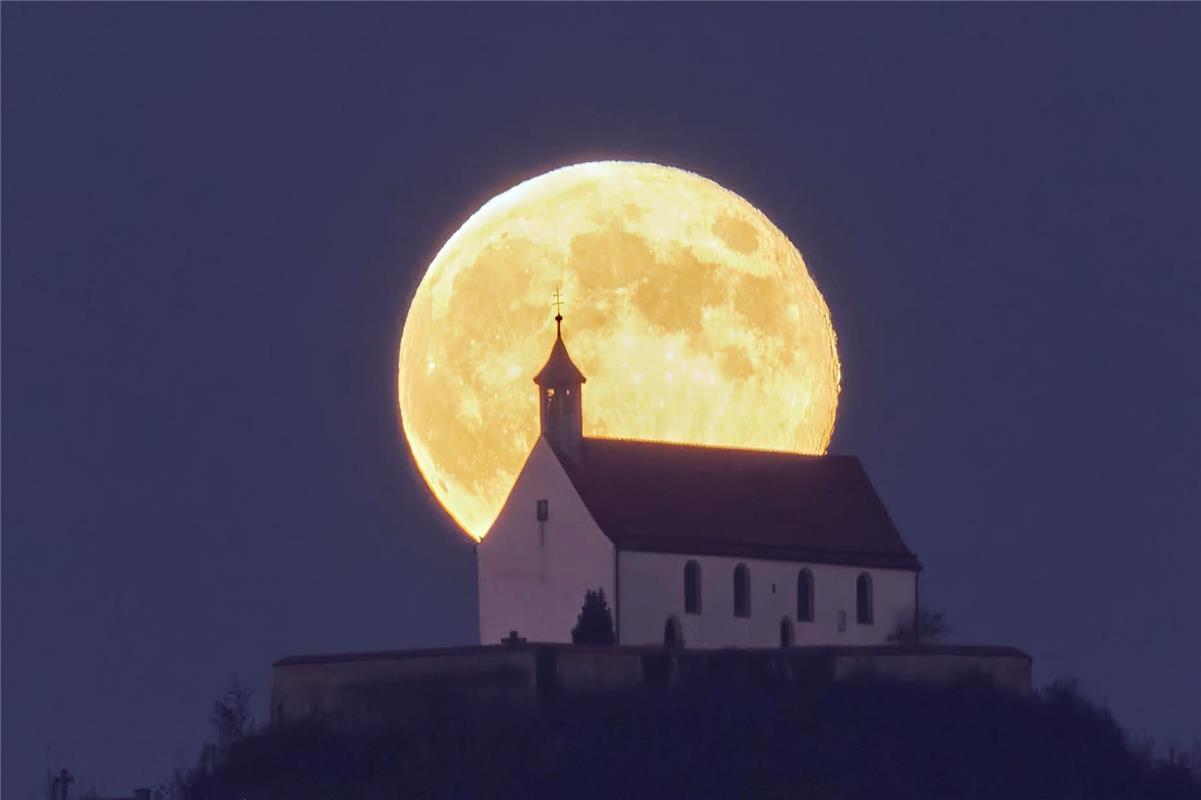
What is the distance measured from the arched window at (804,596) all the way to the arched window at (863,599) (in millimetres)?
1244

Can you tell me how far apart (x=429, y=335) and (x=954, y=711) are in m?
14.7

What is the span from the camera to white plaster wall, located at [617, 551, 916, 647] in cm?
12825

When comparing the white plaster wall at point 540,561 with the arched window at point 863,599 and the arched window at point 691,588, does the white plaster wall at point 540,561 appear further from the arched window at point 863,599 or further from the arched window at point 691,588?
the arched window at point 863,599

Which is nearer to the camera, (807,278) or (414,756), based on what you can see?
(414,756)

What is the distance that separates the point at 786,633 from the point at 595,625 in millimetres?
5147

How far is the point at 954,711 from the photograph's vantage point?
12838cm

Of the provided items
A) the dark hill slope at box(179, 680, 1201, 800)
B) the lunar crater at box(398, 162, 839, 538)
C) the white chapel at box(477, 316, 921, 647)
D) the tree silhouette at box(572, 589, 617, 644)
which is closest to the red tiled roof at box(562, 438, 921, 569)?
the white chapel at box(477, 316, 921, 647)

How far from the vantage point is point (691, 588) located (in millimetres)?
129500

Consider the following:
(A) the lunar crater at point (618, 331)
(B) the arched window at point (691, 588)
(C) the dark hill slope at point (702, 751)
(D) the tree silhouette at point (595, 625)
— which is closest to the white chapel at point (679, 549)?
(B) the arched window at point (691, 588)

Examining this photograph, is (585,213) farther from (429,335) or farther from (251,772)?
(251,772)

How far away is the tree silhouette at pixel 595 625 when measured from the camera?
12738 cm

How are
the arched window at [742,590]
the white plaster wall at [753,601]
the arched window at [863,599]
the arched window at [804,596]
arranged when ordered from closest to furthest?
the white plaster wall at [753,601] < the arched window at [742,590] < the arched window at [804,596] < the arched window at [863,599]

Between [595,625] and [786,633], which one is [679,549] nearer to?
[595,625]

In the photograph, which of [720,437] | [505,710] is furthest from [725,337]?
[505,710]
